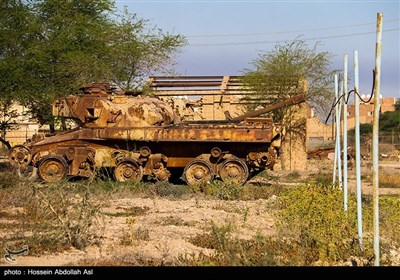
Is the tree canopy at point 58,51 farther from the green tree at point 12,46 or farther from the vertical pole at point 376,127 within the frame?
the vertical pole at point 376,127

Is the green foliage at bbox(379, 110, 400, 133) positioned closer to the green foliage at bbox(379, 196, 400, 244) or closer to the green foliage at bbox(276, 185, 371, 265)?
the green foliage at bbox(379, 196, 400, 244)

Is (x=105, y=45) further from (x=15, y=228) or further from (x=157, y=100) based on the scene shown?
(x=15, y=228)

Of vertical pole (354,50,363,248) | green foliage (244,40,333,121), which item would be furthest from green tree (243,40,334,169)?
vertical pole (354,50,363,248)

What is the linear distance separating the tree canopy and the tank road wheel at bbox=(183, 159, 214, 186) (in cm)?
773

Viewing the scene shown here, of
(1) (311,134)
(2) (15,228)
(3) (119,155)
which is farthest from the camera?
(1) (311,134)

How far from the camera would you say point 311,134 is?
56438 mm

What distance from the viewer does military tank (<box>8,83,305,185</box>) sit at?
20.5m

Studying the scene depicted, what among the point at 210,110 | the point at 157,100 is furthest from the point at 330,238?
the point at 210,110

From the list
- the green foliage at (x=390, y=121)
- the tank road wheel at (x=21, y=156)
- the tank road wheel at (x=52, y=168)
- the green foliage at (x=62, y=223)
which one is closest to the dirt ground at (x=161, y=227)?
the green foliage at (x=62, y=223)

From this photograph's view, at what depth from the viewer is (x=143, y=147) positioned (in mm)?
20875

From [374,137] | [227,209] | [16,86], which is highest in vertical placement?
[16,86]

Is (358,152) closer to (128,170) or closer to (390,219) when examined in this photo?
(390,219)

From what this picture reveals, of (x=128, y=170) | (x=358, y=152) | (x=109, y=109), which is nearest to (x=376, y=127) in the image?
(x=358, y=152)

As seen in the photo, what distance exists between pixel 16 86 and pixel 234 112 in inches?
444
